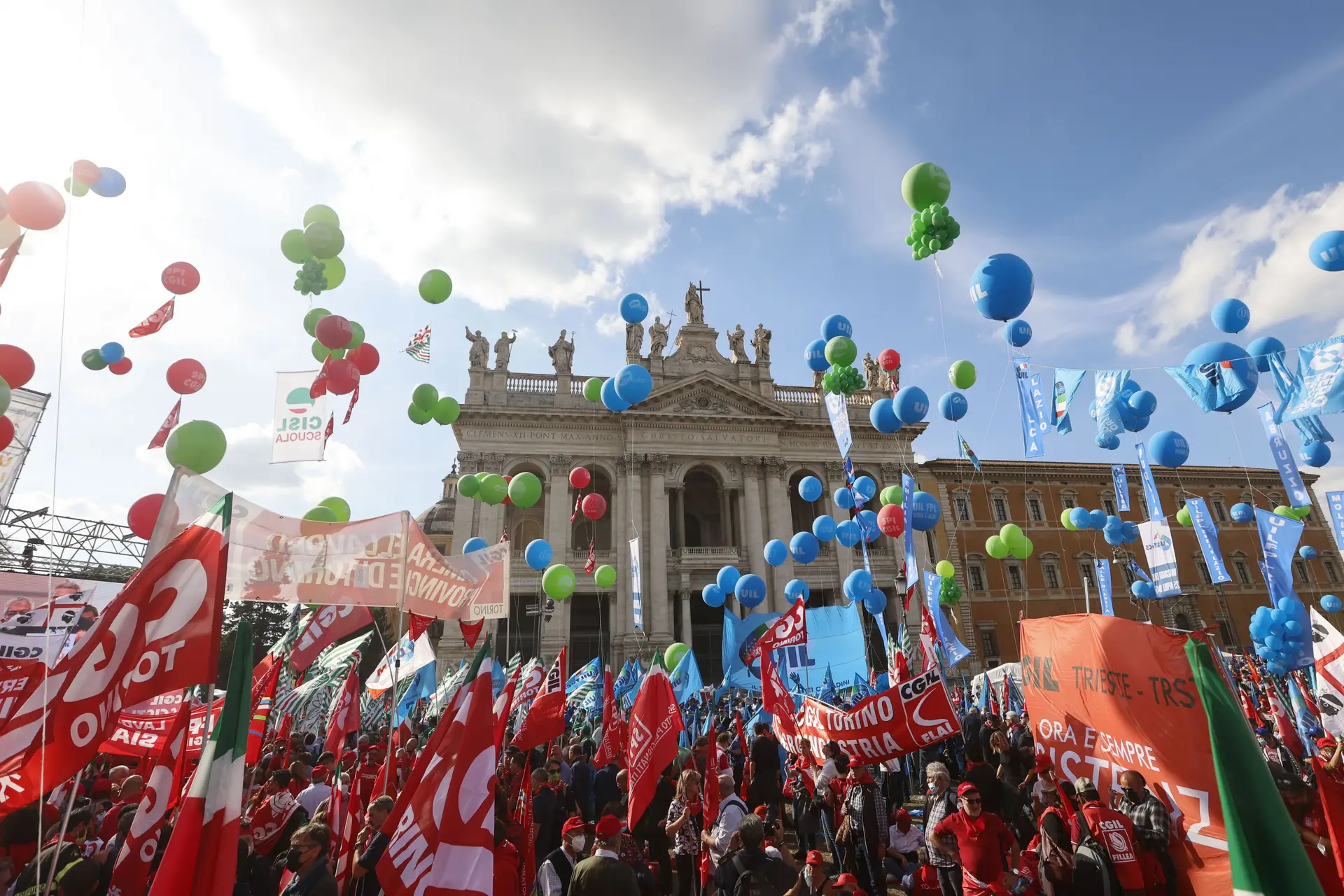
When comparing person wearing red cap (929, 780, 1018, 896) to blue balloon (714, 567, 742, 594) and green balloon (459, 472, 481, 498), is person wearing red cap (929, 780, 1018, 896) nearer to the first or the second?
green balloon (459, 472, 481, 498)

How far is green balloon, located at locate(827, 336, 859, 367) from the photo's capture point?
47.1 feet

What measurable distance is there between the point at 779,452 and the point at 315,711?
2341 centimetres

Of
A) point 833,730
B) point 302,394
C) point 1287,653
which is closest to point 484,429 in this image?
point 302,394

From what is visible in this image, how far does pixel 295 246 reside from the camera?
10.5m

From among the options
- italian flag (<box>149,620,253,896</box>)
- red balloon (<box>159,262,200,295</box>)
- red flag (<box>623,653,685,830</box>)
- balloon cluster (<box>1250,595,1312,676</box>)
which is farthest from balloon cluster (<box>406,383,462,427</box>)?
balloon cluster (<box>1250,595,1312,676</box>)

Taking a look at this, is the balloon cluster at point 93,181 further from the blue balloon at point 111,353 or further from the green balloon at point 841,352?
the green balloon at point 841,352

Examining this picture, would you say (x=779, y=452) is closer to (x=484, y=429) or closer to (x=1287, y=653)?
(x=484, y=429)

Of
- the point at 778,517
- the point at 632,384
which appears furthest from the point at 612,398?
the point at 778,517

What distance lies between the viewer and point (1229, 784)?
9.18 ft

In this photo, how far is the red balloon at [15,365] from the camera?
7.64 m

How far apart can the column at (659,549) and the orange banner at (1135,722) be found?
2422 centimetres

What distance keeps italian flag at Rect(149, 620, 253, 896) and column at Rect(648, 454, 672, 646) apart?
2604 centimetres

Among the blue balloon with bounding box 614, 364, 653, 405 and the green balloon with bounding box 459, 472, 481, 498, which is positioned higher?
the blue balloon with bounding box 614, 364, 653, 405

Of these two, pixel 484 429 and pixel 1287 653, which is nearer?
pixel 1287 653
